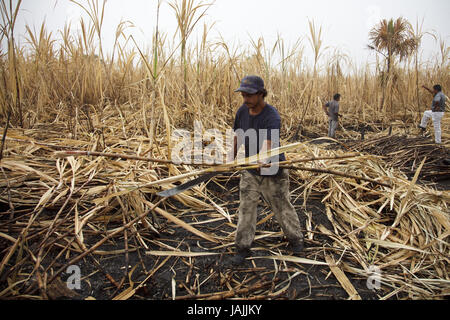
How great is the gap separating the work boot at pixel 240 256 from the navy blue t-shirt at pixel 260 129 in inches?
20.1

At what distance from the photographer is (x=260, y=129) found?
65.4 inches

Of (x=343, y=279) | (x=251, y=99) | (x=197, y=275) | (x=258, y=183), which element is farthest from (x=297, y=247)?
(x=251, y=99)

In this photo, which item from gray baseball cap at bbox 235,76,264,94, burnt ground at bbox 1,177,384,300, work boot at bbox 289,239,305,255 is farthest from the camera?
work boot at bbox 289,239,305,255

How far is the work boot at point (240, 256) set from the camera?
1.61 m

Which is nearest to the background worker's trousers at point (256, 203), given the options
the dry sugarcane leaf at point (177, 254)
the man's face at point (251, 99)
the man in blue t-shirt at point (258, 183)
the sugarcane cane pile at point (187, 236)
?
the man in blue t-shirt at point (258, 183)

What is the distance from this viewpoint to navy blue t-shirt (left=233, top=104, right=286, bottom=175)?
5.19 feet

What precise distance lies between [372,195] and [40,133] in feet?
10.9

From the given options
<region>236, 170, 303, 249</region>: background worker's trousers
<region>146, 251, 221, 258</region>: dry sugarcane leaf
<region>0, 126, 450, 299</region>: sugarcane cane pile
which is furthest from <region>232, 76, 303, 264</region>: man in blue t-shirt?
<region>146, 251, 221, 258</region>: dry sugarcane leaf

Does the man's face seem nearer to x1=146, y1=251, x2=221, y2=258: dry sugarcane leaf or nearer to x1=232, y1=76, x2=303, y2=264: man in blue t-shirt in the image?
x1=232, y1=76, x2=303, y2=264: man in blue t-shirt

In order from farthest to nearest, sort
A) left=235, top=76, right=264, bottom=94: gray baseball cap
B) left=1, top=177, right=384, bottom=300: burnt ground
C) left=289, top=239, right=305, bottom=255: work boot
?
left=289, top=239, right=305, bottom=255: work boot < left=235, top=76, right=264, bottom=94: gray baseball cap < left=1, top=177, right=384, bottom=300: burnt ground

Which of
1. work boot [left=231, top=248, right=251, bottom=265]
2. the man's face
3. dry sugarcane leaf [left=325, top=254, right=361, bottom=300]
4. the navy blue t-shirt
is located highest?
the man's face

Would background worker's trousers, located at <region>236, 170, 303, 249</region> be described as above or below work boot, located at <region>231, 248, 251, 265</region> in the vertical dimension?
above

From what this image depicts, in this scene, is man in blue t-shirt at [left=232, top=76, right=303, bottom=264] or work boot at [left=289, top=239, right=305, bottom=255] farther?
work boot at [left=289, top=239, right=305, bottom=255]
